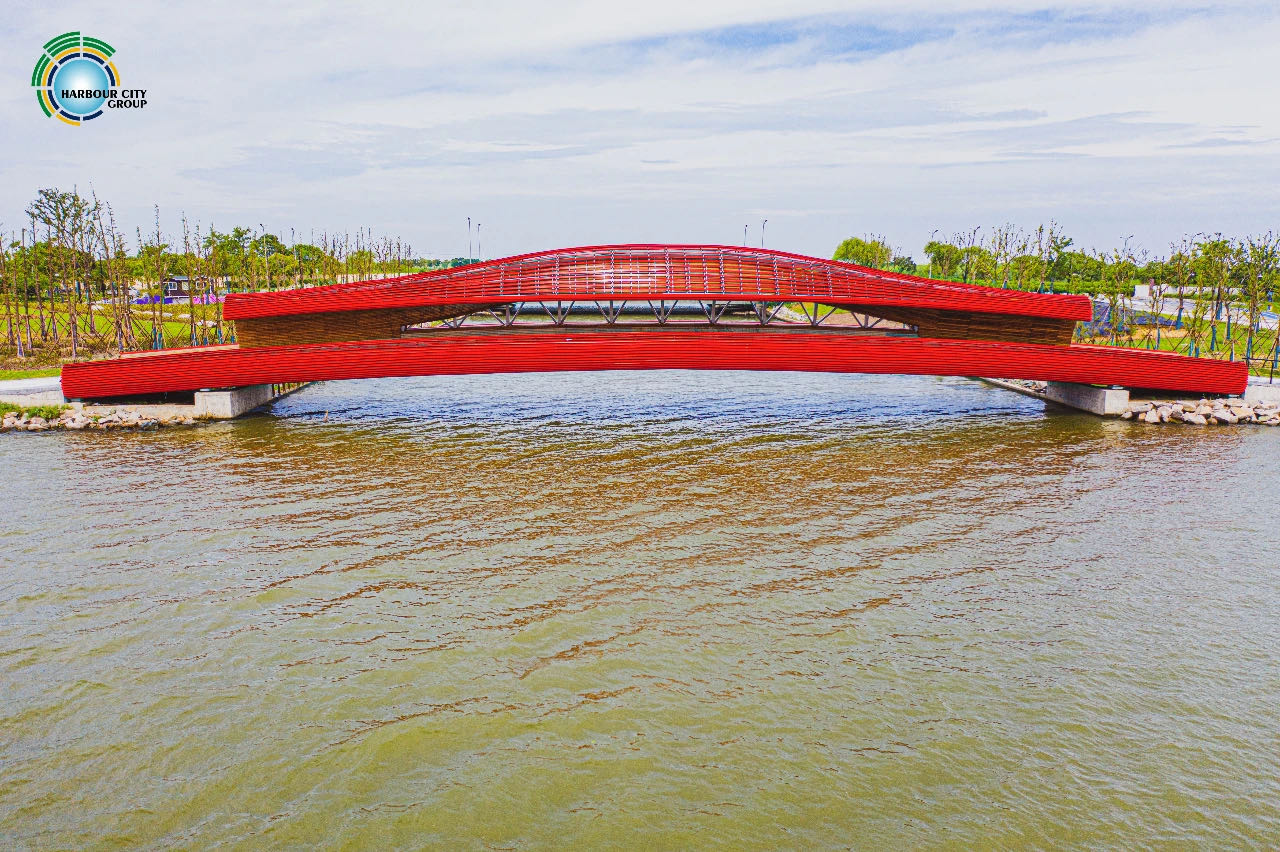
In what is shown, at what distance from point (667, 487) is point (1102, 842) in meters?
11.8

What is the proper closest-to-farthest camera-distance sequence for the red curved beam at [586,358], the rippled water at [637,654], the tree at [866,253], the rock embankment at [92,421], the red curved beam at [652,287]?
1. the rippled water at [637,654]
2. the rock embankment at [92,421]
3. the red curved beam at [586,358]
4. the red curved beam at [652,287]
5. the tree at [866,253]

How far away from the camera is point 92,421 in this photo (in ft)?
81.9

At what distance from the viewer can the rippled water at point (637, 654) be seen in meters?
7.62

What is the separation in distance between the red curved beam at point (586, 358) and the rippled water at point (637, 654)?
6216 mm

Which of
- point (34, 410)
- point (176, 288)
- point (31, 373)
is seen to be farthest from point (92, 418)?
point (176, 288)

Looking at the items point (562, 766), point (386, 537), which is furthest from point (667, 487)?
point (562, 766)

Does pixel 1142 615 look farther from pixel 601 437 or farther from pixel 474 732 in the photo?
pixel 601 437

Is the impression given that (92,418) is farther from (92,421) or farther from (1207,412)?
(1207,412)

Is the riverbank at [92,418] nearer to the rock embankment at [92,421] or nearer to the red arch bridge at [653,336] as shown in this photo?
the rock embankment at [92,421]

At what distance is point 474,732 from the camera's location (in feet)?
28.7

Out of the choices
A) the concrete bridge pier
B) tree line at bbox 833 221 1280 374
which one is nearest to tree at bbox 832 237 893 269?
tree line at bbox 833 221 1280 374

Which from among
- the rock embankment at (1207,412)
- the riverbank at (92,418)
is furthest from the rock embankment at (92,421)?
the rock embankment at (1207,412)

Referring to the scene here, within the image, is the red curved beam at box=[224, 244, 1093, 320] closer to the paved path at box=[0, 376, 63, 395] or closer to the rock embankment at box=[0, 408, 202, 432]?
the rock embankment at box=[0, 408, 202, 432]

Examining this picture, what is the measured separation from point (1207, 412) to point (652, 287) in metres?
17.6
